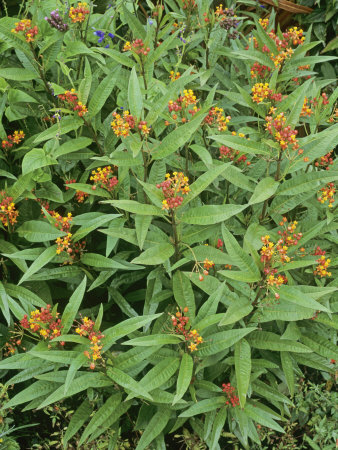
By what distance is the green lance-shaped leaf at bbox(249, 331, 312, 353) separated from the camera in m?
1.89

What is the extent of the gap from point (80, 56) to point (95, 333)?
4.50ft

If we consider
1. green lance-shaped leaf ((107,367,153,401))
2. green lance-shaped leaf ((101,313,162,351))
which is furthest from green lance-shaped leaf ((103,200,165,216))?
green lance-shaped leaf ((107,367,153,401))

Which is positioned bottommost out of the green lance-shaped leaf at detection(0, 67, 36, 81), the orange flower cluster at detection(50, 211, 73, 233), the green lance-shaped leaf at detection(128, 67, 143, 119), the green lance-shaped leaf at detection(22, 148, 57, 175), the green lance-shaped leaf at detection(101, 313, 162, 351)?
the green lance-shaped leaf at detection(101, 313, 162, 351)

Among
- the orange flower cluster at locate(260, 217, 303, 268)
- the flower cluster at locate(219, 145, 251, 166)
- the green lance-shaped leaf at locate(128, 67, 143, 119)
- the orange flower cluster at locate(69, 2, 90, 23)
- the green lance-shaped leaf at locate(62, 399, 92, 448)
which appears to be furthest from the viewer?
the orange flower cluster at locate(69, 2, 90, 23)

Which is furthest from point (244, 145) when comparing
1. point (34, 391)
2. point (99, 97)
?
point (34, 391)

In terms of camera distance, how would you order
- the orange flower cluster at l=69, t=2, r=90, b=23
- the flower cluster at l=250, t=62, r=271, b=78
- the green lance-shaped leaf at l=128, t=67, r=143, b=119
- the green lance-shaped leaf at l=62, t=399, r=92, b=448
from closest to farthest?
the green lance-shaped leaf at l=128, t=67, r=143, b=119 < the green lance-shaped leaf at l=62, t=399, r=92, b=448 < the orange flower cluster at l=69, t=2, r=90, b=23 < the flower cluster at l=250, t=62, r=271, b=78

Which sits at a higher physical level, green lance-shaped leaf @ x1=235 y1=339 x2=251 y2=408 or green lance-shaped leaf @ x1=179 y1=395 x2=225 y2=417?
green lance-shaped leaf @ x1=235 y1=339 x2=251 y2=408

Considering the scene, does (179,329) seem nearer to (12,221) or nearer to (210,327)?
(210,327)

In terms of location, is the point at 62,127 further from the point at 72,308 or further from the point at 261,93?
the point at 261,93

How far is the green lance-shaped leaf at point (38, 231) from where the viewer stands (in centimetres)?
197

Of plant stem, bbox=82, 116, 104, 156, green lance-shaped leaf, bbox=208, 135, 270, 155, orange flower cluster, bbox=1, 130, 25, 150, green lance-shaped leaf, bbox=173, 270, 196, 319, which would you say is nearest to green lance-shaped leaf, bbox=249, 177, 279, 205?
green lance-shaped leaf, bbox=208, 135, 270, 155

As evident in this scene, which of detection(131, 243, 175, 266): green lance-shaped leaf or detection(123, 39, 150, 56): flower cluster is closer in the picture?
detection(131, 243, 175, 266): green lance-shaped leaf

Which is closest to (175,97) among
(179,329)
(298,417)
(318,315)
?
(179,329)

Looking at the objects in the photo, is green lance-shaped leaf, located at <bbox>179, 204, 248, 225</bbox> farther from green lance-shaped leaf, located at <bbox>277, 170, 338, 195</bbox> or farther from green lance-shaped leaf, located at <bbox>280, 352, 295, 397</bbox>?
green lance-shaped leaf, located at <bbox>280, 352, 295, 397</bbox>
